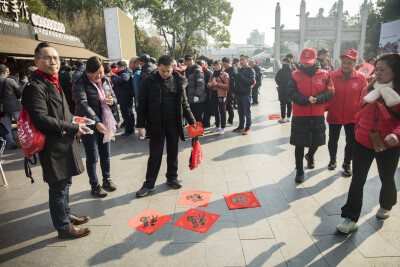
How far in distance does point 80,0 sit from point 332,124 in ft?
110

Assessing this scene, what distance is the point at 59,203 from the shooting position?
2.65 meters

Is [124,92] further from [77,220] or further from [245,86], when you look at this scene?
[77,220]

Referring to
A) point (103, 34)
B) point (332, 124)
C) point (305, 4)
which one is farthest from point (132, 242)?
point (305, 4)

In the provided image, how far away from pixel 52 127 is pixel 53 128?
0.5 inches

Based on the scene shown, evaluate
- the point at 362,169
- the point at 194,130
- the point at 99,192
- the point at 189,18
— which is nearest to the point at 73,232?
the point at 99,192

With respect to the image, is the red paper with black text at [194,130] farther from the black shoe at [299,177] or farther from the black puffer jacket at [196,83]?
the black puffer jacket at [196,83]

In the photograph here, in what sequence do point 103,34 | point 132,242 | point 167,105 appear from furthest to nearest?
point 103,34 → point 167,105 → point 132,242

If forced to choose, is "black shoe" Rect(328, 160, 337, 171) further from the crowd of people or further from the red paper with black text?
the red paper with black text

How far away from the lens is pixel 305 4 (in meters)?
34.2

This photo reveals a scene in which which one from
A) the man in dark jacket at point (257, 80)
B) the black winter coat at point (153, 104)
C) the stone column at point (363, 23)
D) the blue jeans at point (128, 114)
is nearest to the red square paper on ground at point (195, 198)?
the black winter coat at point (153, 104)

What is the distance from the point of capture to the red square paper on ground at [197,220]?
294 centimetres

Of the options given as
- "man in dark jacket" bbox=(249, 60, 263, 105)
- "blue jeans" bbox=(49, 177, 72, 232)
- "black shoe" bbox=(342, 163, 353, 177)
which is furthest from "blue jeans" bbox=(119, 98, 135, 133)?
"man in dark jacket" bbox=(249, 60, 263, 105)

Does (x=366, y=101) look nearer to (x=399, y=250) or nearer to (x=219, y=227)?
(x=399, y=250)

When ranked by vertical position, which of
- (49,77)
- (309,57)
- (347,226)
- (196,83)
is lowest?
(347,226)
